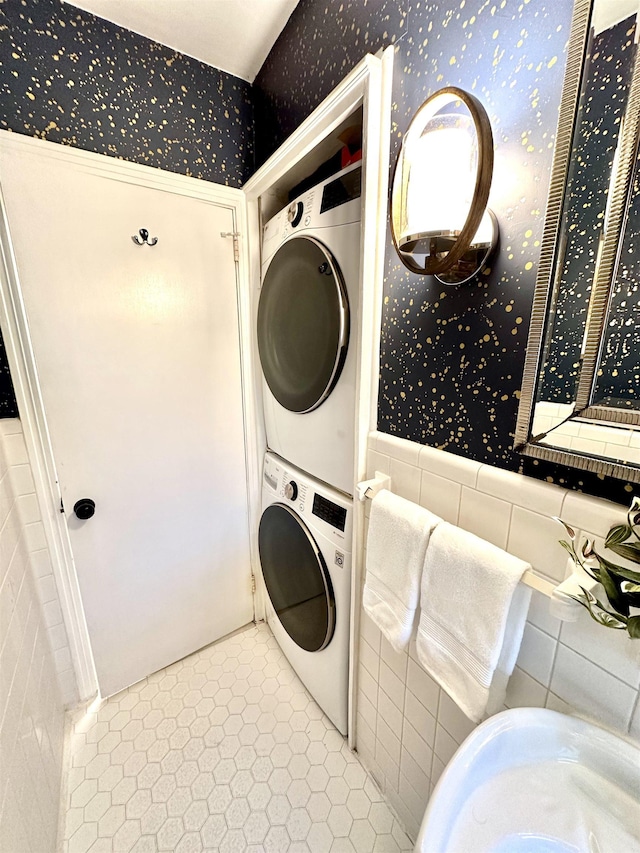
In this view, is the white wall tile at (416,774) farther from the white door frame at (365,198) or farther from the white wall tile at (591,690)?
the white wall tile at (591,690)

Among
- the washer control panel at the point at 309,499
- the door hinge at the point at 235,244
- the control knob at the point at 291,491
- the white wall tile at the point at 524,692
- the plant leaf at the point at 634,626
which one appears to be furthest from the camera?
the door hinge at the point at 235,244

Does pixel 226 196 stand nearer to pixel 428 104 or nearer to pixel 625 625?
pixel 428 104

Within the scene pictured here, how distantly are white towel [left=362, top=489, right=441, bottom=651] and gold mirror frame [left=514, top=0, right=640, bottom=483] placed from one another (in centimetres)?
32

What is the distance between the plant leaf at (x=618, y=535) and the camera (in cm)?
49

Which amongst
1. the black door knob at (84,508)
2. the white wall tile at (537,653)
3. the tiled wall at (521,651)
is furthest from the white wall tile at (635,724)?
the black door knob at (84,508)

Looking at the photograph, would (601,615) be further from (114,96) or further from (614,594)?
(114,96)

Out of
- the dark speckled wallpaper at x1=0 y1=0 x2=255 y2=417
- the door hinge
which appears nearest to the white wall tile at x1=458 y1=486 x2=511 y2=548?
the door hinge

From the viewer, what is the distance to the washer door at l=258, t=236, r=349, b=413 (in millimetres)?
1026

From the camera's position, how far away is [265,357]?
1.43m

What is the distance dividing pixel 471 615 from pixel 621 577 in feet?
0.93

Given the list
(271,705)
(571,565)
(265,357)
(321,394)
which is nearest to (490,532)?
(571,565)

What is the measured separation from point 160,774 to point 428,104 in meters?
2.17

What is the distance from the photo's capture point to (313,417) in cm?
122

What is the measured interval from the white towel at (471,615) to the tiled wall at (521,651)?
0.05 meters
